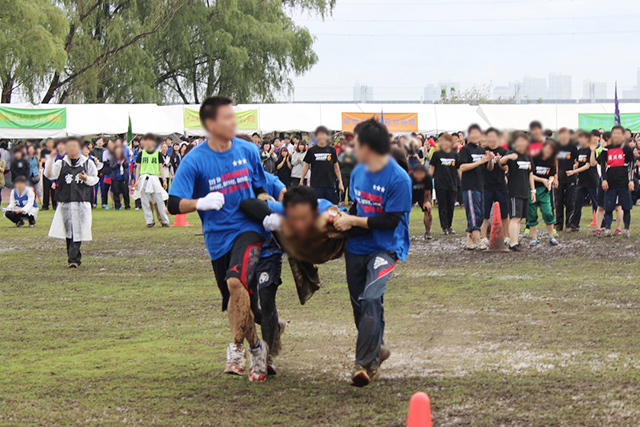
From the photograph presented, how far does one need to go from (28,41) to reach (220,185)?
17.7 metres

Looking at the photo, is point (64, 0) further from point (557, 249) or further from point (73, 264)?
point (557, 249)

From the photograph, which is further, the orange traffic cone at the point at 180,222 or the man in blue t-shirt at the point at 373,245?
the orange traffic cone at the point at 180,222

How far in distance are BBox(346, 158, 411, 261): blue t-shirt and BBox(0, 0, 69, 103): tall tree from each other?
9.37 meters

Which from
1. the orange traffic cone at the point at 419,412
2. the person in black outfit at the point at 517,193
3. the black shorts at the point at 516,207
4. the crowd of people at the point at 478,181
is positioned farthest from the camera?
the black shorts at the point at 516,207

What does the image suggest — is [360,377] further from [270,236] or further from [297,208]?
[297,208]

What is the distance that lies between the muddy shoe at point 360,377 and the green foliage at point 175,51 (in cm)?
2963

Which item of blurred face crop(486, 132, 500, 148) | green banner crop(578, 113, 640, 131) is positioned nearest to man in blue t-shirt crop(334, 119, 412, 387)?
blurred face crop(486, 132, 500, 148)

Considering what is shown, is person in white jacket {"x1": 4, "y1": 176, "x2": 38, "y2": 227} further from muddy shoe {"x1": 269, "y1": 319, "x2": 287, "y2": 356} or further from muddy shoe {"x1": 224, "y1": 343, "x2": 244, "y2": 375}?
muddy shoe {"x1": 224, "y1": 343, "x2": 244, "y2": 375}

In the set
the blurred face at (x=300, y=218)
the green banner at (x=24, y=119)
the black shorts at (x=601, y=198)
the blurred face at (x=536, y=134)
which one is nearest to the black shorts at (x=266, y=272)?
the blurred face at (x=536, y=134)

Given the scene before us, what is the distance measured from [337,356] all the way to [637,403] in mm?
2349

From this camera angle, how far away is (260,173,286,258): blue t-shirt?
6.04 meters

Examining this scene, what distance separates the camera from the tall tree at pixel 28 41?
14.8 meters

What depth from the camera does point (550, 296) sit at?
9492mm

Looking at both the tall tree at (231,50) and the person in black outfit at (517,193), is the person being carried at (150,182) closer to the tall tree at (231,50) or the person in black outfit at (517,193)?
the person in black outfit at (517,193)
